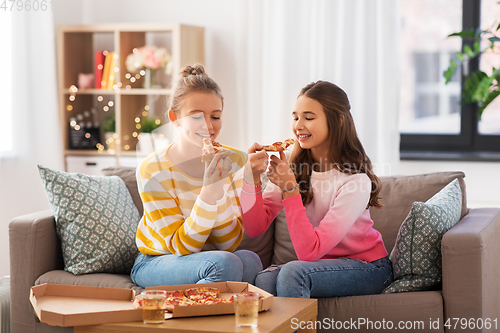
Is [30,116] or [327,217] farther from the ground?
[30,116]

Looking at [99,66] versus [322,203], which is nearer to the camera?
[322,203]

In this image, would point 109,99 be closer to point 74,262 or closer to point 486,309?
point 74,262

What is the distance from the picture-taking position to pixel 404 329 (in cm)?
181

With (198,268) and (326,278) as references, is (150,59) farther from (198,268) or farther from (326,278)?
(326,278)

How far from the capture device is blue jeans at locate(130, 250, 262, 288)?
1.70m

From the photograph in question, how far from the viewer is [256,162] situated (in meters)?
1.91

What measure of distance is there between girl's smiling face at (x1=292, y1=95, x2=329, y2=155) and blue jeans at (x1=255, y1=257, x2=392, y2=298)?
0.41 m

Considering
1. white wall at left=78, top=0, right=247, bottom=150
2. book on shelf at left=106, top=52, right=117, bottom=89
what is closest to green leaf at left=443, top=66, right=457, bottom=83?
white wall at left=78, top=0, right=247, bottom=150

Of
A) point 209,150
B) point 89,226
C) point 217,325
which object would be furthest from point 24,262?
point 217,325

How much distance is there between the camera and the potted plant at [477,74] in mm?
3025

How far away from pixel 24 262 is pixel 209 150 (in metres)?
0.81

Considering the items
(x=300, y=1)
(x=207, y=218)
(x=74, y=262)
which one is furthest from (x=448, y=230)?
(x=300, y=1)

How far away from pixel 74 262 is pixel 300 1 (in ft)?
6.81

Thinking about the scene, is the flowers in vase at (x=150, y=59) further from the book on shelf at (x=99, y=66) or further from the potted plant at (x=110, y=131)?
the potted plant at (x=110, y=131)
